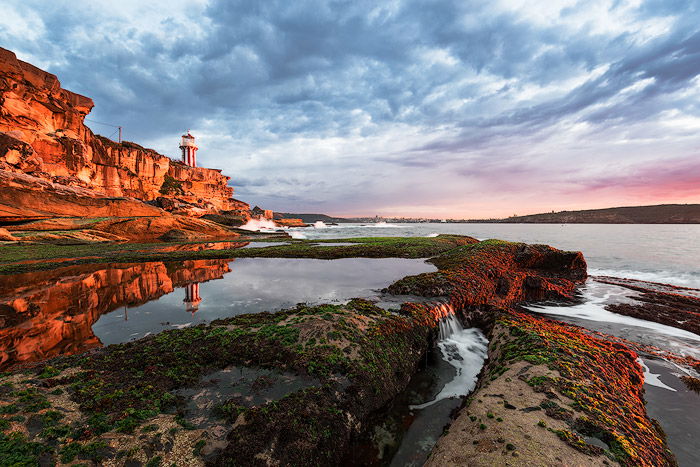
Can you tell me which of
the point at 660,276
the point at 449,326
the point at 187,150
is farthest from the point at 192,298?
the point at 187,150

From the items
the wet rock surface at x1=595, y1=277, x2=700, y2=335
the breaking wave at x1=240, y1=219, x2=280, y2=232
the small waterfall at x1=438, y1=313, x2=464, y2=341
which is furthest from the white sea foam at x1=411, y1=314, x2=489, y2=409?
the breaking wave at x1=240, y1=219, x2=280, y2=232

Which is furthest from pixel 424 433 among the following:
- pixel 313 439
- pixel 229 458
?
pixel 229 458

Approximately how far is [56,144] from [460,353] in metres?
74.2

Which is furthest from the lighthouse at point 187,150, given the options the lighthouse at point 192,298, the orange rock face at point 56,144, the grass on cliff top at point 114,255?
the lighthouse at point 192,298

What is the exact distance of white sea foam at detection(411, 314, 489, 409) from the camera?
329 inches

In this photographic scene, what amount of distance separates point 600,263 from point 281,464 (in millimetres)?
47819

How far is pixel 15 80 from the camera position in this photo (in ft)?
143

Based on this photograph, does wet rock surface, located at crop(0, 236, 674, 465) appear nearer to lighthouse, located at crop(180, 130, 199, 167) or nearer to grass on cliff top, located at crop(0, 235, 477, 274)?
grass on cliff top, located at crop(0, 235, 477, 274)

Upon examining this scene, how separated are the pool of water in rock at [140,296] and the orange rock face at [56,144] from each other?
129 feet

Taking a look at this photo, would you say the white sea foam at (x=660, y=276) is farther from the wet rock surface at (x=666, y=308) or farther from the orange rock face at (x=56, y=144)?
the orange rock face at (x=56, y=144)

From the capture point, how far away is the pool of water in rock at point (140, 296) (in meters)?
9.05

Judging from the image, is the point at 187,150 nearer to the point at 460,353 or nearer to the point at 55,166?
the point at 55,166

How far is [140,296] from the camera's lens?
45.3ft

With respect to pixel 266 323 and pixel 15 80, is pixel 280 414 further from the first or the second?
pixel 15 80
